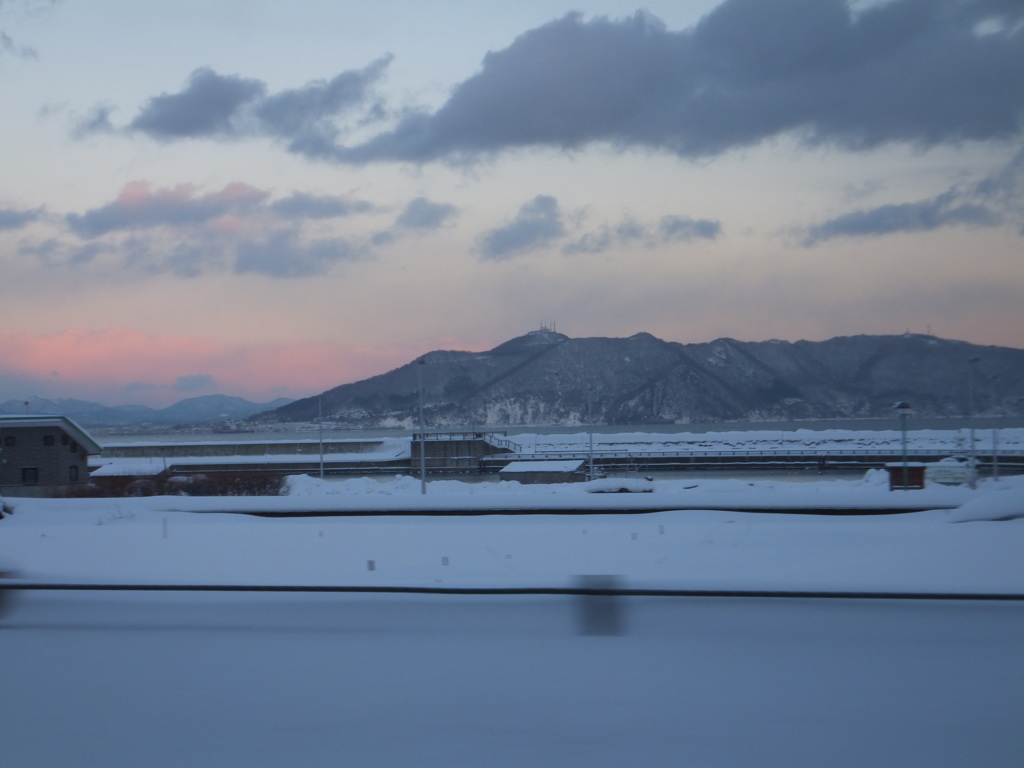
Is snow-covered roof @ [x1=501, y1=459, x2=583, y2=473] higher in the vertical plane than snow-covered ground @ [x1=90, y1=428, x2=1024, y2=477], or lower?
higher

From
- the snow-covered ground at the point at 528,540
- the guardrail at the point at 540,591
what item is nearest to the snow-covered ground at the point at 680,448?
the snow-covered ground at the point at 528,540

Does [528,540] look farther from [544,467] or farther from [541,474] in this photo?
[544,467]

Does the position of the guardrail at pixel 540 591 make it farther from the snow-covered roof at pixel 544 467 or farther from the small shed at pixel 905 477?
the snow-covered roof at pixel 544 467

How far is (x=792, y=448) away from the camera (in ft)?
210

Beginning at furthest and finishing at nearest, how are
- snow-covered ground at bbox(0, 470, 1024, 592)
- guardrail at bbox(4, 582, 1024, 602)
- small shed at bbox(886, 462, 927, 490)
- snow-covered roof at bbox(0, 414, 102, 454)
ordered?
1. snow-covered roof at bbox(0, 414, 102, 454)
2. small shed at bbox(886, 462, 927, 490)
3. snow-covered ground at bbox(0, 470, 1024, 592)
4. guardrail at bbox(4, 582, 1024, 602)

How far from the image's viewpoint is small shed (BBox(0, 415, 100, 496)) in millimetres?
31188

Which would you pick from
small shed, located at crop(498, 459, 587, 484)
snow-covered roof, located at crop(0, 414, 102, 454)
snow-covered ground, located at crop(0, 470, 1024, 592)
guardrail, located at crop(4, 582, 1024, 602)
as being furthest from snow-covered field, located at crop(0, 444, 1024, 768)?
small shed, located at crop(498, 459, 587, 484)

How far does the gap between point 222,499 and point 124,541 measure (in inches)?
176

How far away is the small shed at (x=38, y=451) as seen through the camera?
31.2 metres

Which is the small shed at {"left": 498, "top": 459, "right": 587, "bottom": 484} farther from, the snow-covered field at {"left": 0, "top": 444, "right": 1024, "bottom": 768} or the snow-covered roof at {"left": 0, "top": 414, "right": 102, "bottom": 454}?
the snow-covered field at {"left": 0, "top": 444, "right": 1024, "bottom": 768}

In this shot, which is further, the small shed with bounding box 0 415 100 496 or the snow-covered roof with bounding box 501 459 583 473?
the snow-covered roof with bounding box 501 459 583 473

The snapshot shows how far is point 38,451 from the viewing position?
32.1 m

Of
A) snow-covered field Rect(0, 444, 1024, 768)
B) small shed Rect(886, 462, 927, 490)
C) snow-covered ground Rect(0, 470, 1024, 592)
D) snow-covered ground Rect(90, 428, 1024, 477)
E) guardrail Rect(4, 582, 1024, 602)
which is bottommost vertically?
snow-covered ground Rect(90, 428, 1024, 477)

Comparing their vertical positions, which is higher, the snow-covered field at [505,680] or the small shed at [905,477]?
the snow-covered field at [505,680]
